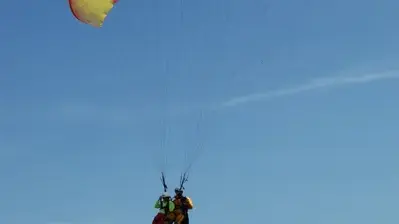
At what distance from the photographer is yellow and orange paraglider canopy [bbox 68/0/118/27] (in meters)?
61.5

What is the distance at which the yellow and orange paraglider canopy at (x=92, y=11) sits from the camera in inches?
2421

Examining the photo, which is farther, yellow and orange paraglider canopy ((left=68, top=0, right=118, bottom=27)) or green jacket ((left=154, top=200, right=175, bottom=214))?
green jacket ((left=154, top=200, right=175, bottom=214))

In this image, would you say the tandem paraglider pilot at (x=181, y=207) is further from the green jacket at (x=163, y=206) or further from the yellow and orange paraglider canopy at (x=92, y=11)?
the yellow and orange paraglider canopy at (x=92, y=11)

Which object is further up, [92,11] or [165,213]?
[92,11]

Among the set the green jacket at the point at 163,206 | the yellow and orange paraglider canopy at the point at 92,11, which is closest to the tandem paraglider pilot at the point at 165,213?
the green jacket at the point at 163,206

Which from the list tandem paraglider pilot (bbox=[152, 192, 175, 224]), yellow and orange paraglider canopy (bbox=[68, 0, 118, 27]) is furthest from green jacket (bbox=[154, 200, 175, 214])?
yellow and orange paraglider canopy (bbox=[68, 0, 118, 27])

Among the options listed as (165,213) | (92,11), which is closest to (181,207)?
(165,213)

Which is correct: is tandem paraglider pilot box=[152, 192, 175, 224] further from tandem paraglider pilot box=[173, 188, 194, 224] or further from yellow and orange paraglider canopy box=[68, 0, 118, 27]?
yellow and orange paraglider canopy box=[68, 0, 118, 27]

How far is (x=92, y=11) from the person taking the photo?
6150 cm

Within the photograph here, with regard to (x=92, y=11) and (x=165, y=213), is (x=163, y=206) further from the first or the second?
(x=92, y=11)

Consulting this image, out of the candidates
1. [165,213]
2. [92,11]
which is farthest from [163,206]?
[92,11]

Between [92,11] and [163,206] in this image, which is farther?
[163,206]

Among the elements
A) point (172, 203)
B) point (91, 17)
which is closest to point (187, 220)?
point (172, 203)

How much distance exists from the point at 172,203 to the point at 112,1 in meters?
8.27
